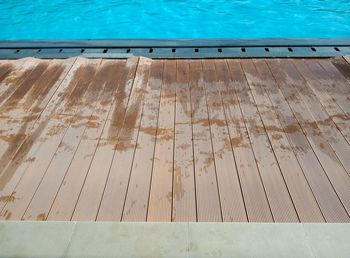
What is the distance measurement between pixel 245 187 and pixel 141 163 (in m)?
0.68

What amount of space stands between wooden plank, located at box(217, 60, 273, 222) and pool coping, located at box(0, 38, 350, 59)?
0.85 metres

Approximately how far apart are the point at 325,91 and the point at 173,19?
474 centimetres

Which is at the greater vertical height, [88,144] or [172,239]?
[172,239]

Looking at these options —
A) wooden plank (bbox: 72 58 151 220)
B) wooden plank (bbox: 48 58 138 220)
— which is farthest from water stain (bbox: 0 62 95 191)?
wooden plank (bbox: 72 58 151 220)

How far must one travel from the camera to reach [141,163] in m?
2.16

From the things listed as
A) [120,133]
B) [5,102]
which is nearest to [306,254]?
[120,133]

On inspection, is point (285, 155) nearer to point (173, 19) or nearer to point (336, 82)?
point (336, 82)

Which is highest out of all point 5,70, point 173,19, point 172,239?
point 172,239

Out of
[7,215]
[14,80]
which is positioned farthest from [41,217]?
[14,80]

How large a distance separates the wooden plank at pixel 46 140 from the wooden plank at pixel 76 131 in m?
0.04

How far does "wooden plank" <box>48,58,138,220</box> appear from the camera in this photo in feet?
6.12

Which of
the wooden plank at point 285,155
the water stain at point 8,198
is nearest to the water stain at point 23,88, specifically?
the water stain at point 8,198

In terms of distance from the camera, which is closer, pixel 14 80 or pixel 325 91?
pixel 325 91

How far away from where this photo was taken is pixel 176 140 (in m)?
2.36
